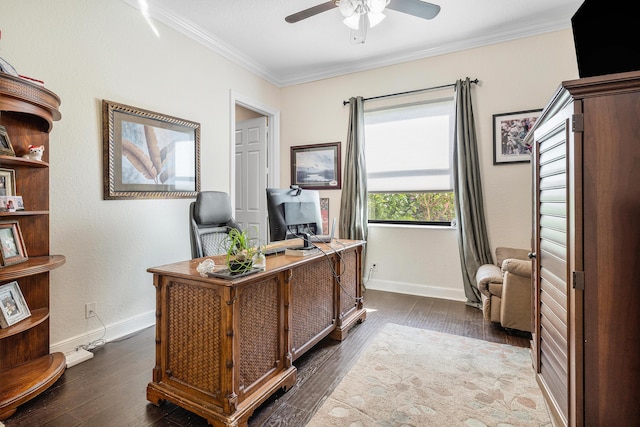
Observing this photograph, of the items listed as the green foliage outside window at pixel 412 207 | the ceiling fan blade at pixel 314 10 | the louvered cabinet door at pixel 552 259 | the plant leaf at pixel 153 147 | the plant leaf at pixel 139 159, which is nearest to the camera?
the louvered cabinet door at pixel 552 259

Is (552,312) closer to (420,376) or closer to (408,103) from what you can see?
(420,376)

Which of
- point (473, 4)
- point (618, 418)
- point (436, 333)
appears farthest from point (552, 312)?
point (473, 4)

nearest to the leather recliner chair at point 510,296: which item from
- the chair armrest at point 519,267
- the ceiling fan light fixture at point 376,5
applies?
the chair armrest at point 519,267

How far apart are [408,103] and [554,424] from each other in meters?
3.30

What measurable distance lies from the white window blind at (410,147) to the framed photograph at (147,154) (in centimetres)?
214

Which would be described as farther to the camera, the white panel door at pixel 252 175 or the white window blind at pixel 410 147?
the white panel door at pixel 252 175

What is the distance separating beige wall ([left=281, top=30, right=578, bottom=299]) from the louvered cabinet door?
177 centimetres

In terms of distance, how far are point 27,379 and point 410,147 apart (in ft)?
12.8

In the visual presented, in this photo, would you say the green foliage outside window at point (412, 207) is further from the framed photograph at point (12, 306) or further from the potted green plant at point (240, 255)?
the framed photograph at point (12, 306)

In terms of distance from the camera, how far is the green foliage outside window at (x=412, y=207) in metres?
3.76

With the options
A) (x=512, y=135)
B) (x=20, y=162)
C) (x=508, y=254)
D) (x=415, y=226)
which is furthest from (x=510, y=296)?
(x=20, y=162)

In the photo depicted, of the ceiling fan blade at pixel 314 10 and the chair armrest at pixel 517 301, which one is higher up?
the ceiling fan blade at pixel 314 10

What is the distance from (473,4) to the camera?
2.87 meters

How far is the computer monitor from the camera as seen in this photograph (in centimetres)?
221
